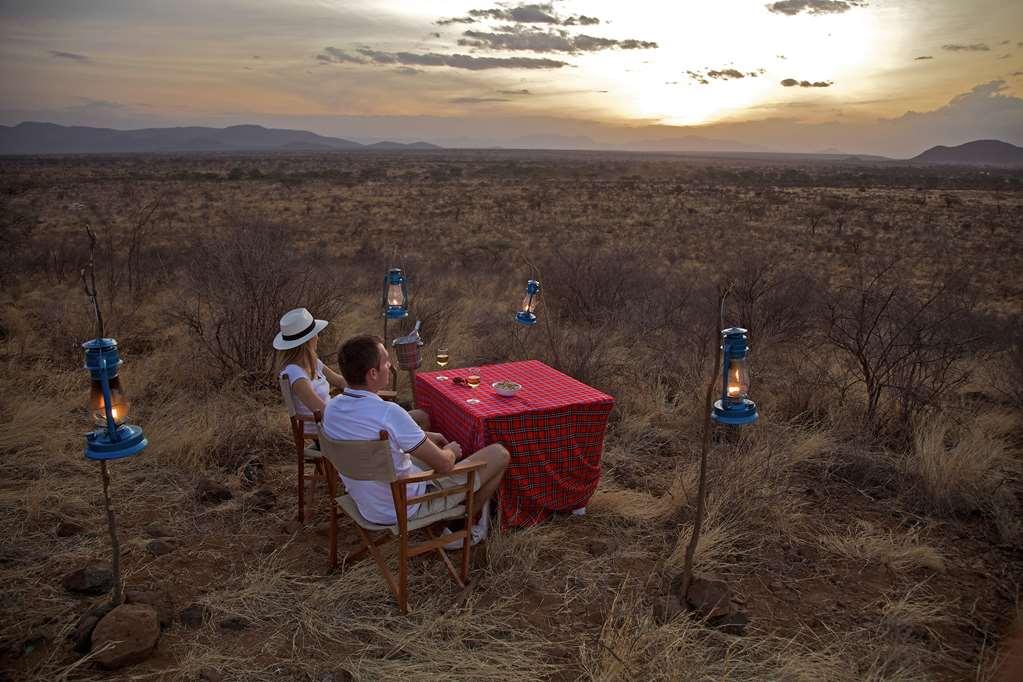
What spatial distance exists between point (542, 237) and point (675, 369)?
1182 cm

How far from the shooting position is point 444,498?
3.61 m

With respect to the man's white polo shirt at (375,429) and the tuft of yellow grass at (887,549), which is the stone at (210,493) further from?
the tuft of yellow grass at (887,549)

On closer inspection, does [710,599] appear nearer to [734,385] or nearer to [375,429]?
[734,385]

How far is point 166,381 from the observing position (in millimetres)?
6621

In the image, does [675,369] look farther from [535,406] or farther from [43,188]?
[43,188]

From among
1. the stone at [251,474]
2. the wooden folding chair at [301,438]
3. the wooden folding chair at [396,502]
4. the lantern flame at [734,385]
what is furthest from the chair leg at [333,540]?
the lantern flame at [734,385]

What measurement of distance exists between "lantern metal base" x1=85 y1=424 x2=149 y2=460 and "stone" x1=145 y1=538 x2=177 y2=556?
1.24 m

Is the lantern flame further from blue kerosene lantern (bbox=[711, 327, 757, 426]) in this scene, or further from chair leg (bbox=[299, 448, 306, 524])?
chair leg (bbox=[299, 448, 306, 524])

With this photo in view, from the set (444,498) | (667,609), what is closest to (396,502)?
(444,498)

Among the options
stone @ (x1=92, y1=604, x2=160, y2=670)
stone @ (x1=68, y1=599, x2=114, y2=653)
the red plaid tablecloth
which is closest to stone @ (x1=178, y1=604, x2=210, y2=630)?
stone @ (x1=92, y1=604, x2=160, y2=670)

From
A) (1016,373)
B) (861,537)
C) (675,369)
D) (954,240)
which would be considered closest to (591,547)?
(861,537)

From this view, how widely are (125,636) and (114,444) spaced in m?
0.88

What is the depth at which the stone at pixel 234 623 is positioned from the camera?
10.9ft

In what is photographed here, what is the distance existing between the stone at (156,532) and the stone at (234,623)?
3.32 ft
